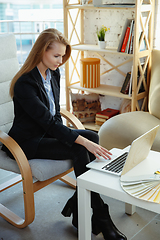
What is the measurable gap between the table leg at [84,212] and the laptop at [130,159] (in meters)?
0.13

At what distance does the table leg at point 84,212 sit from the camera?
133 centimetres

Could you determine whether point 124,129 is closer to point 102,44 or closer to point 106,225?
point 106,225

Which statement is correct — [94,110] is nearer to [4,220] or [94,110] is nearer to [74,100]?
[74,100]

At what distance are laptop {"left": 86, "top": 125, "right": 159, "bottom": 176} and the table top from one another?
1.3 inches

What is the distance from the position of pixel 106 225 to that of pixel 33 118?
69 centimetres

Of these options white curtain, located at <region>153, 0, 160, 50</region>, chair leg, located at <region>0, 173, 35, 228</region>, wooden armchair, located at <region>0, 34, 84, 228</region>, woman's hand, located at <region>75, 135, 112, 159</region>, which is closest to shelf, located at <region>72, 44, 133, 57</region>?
white curtain, located at <region>153, 0, 160, 50</region>

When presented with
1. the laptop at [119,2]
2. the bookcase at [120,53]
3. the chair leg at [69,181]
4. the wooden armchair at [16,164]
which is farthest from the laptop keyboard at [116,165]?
the laptop at [119,2]

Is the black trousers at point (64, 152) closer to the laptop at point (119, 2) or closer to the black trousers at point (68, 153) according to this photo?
the black trousers at point (68, 153)

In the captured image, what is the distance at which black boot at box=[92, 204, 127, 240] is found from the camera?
5.10 feet

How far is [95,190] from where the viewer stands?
4.18ft

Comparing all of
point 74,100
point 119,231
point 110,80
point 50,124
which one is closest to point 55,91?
point 50,124

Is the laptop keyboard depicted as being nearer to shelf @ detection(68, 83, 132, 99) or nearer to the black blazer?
the black blazer

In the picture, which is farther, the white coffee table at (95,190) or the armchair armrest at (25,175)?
the armchair armrest at (25,175)

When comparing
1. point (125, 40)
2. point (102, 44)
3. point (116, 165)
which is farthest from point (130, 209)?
point (102, 44)
